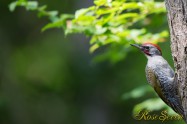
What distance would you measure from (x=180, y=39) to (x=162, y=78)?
0.56m

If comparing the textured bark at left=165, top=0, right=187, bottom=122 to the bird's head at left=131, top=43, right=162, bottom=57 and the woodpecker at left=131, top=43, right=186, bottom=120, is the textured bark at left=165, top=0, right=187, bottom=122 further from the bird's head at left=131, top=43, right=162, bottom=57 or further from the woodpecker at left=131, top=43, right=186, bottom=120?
the bird's head at left=131, top=43, right=162, bottom=57

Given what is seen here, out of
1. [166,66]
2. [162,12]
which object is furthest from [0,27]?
[166,66]

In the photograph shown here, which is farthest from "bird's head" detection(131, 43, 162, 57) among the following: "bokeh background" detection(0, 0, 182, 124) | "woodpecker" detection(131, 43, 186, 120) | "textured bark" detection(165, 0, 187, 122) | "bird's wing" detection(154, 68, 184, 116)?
"bokeh background" detection(0, 0, 182, 124)

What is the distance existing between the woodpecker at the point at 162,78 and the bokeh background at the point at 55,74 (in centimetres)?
696

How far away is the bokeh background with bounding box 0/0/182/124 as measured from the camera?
38.4ft

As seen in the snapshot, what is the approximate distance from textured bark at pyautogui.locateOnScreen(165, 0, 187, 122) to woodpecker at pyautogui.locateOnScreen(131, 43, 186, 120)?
184 mm

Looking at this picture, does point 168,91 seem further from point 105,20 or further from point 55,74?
point 55,74

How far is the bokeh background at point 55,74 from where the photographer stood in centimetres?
1170

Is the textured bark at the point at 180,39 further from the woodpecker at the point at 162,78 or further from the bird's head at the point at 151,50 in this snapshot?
the bird's head at the point at 151,50

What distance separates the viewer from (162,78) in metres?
4.13

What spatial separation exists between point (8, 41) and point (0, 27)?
41cm

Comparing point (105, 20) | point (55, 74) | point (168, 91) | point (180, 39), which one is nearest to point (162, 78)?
point (168, 91)

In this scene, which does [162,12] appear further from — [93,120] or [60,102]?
[60,102]

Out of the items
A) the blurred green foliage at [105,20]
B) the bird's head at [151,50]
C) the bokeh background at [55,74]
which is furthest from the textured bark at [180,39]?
the bokeh background at [55,74]
